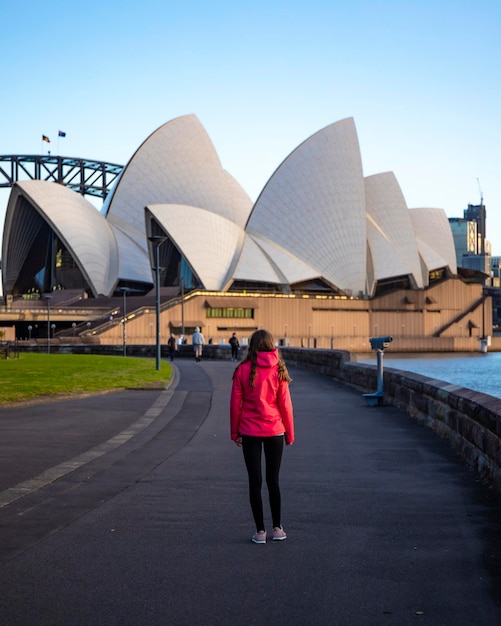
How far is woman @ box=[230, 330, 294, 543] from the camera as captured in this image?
5504mm

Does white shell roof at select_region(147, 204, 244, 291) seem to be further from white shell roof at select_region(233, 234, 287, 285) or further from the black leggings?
the black leggings

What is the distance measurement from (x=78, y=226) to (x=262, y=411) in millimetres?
76841

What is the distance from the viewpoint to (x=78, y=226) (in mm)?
79562

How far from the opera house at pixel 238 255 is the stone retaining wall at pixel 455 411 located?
2084 inches

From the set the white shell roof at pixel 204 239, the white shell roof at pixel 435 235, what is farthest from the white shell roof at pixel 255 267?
the white shell roof at pixel 435 235

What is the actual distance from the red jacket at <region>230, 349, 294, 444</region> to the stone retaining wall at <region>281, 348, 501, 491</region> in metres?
2.33

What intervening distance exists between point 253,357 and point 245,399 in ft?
1.04

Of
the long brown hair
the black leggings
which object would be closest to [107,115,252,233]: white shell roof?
the long brown hair

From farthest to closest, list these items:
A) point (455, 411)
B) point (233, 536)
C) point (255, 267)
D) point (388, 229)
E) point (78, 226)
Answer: point (388, 229), point (78, 226), point (255, 267), point (455, 411), point (233, 536)

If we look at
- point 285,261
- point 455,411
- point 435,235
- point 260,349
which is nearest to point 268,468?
point 260,349

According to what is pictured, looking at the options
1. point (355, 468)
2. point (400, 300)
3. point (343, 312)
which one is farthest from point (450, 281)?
point (355, 468)

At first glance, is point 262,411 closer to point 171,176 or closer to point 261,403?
point 261,403

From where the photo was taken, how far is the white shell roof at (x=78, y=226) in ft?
255

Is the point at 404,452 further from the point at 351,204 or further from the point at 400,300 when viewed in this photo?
the point at 400,300
